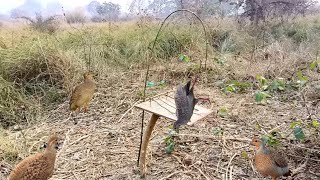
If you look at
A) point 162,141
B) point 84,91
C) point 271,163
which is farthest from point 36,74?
point 271,163

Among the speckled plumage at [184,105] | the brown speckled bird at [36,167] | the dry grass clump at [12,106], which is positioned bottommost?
the dry grass clump at [12,106]

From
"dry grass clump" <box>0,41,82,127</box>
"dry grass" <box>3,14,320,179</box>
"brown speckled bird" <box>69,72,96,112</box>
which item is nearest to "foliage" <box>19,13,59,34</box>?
"dry grass" <box>3,14,320,179</box>

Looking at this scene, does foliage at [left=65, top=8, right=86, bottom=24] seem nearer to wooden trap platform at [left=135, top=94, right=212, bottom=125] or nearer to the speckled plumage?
wooden trap platform at [left=135, top=94, right=212, bottom=125]

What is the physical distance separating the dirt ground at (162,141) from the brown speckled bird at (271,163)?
0.44 ft

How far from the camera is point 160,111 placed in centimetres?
172

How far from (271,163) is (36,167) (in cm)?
133

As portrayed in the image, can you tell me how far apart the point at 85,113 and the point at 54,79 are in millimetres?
810

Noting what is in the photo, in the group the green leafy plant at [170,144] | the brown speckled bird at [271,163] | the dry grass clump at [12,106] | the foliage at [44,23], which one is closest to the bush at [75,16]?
the foliage at [44,23]

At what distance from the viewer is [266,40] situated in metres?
5.89

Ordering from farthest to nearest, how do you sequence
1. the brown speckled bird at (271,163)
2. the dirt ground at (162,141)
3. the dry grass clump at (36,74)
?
the dry grass clump at (36,74) → the dirt ground at (162,141) → the brown speckled bird at (271,163)

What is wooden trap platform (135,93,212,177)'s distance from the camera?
168 cm

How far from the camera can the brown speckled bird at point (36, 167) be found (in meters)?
1.67

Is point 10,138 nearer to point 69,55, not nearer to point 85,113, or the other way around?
point 85,113

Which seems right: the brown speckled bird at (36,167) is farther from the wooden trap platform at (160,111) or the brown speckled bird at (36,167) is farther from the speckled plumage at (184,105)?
the speckled plumage at (184,105)
